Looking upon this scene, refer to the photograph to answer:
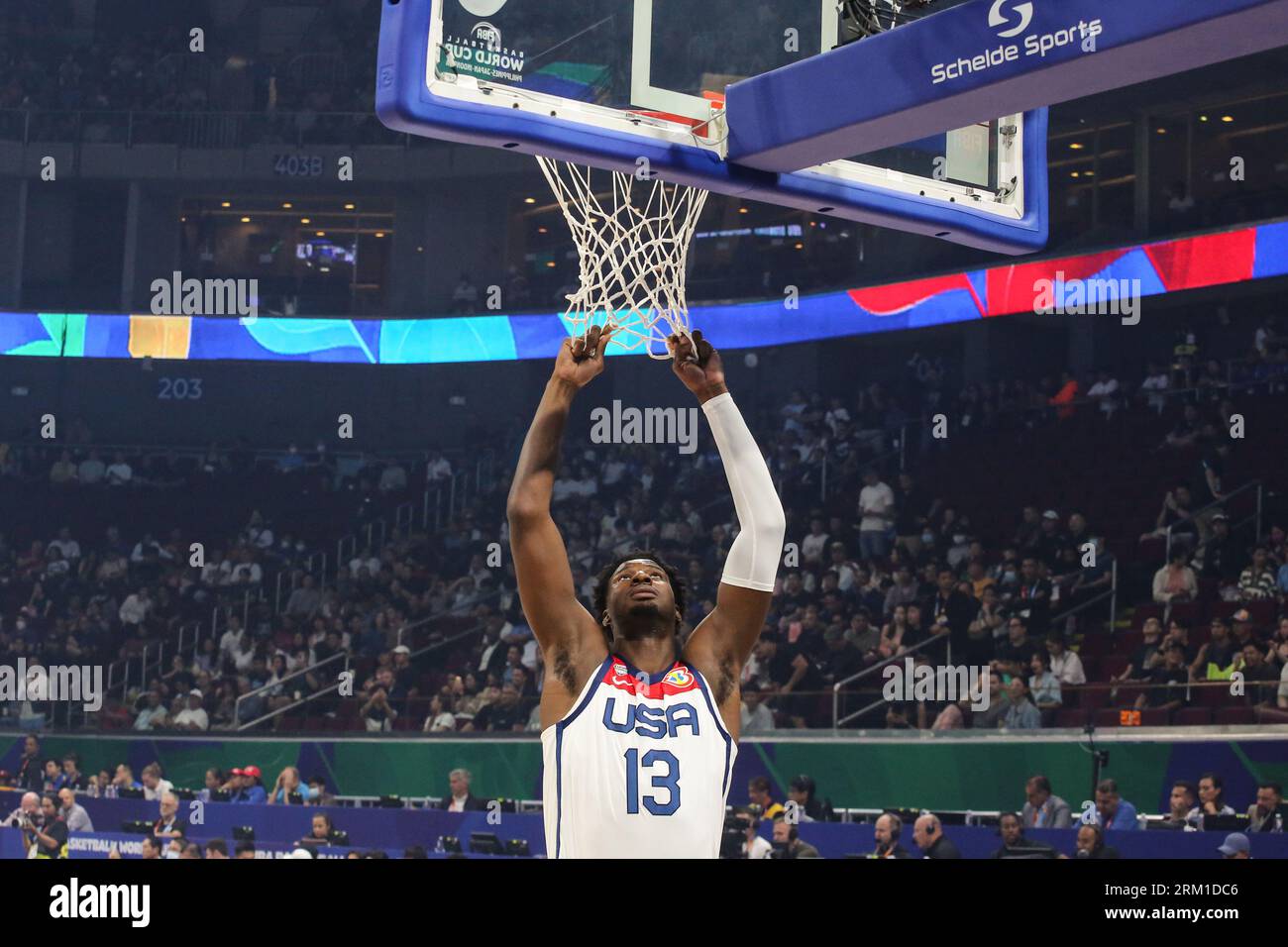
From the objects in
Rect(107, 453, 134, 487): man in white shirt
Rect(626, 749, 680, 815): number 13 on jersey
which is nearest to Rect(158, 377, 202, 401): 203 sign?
Rect(107, 453, 134, 487): man in white shirt

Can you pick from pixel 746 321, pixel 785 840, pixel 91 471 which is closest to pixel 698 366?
pixel 785 840

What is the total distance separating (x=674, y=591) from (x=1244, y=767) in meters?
6.74

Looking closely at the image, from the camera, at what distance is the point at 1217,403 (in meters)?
13.4

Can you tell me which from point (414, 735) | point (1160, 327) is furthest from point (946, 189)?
point (1160, 327)

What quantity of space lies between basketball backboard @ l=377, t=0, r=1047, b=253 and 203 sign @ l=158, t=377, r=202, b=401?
16.2m

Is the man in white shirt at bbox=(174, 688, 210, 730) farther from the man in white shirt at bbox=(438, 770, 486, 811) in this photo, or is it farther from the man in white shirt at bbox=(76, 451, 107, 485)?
the man in white shirt at bbox=(76, 451, 107, 485)

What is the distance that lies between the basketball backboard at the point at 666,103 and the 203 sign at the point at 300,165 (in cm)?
1492

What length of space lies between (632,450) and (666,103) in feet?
38.5

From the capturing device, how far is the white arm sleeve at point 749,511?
346cm

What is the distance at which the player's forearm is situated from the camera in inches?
131

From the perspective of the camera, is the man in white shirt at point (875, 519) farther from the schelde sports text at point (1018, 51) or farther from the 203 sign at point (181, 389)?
the 203 sign at point (181, 389)

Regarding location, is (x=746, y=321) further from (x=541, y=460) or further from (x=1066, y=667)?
(x=541, y=460)

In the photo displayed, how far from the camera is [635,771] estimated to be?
3.22 meters
